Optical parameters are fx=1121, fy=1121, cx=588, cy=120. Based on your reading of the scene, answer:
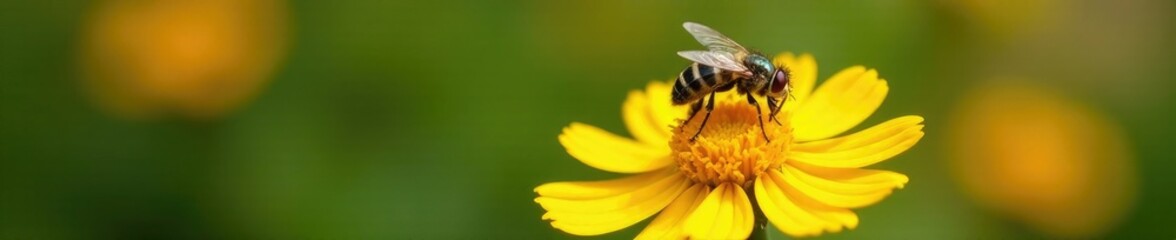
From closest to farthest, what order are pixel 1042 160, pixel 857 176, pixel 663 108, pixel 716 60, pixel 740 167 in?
pixel 857 176
pixel 740 167
pixel 716 60
pixel 663 108
pixel 1042 160

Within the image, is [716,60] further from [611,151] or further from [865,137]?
[865,137]

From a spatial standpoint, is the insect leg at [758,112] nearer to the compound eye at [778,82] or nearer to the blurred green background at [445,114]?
the compound eye at [778,82]

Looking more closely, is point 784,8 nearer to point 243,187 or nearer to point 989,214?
point 989,214

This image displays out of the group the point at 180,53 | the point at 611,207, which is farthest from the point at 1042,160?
the point at 180,53

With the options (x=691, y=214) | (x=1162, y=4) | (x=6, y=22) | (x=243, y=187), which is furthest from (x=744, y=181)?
(x=1162, y=4)

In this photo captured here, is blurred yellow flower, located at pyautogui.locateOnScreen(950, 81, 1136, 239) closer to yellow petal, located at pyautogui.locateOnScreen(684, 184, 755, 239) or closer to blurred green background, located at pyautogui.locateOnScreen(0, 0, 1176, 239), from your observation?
blurred green background, located at pyautogui.locateOnScreen(0, 0, 1176, 239)

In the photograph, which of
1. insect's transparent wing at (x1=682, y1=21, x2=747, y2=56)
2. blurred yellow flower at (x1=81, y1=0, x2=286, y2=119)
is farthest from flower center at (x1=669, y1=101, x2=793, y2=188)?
blurred yellow flower at (x1=81, y1=0, x2=286, y2=119)
